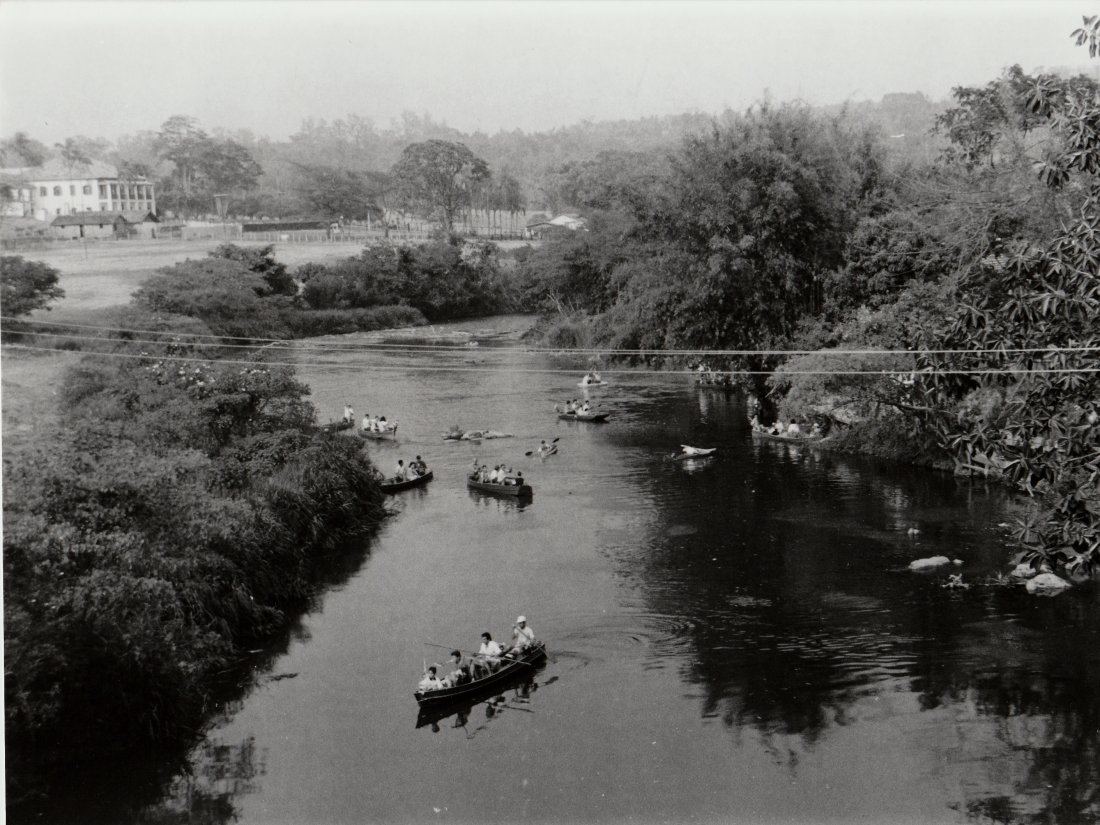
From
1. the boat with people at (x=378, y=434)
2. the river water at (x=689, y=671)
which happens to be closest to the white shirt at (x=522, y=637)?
the river water at (x=689, y=671)

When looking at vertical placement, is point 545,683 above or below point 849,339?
below

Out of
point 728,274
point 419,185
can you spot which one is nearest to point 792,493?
point 728,274

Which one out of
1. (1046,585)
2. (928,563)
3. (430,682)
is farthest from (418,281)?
(430,682)

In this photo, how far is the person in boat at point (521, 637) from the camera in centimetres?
1652

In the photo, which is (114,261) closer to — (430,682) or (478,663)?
(478,663)

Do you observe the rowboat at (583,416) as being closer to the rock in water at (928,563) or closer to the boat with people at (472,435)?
the boat with people at (472,435)

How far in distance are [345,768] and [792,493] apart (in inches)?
629

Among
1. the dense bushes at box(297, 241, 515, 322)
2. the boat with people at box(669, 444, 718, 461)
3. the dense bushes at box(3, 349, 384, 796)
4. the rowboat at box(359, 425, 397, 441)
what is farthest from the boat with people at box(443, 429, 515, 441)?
the dense bushes at box(297, 241, 515, 322)

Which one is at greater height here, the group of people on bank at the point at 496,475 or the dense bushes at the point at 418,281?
the dense bushes at the point at 418,281

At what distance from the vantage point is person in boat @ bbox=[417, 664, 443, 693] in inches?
598

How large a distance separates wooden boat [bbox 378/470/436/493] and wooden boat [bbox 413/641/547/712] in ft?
37.1

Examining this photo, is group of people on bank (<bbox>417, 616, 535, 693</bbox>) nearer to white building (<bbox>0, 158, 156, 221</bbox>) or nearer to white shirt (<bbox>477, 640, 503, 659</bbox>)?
white shirt (<bbox>477, 640, 503, 659</bbox>)

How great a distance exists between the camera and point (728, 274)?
3138 centimetres

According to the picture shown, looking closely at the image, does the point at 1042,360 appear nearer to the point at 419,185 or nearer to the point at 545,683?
the point at 545,683
